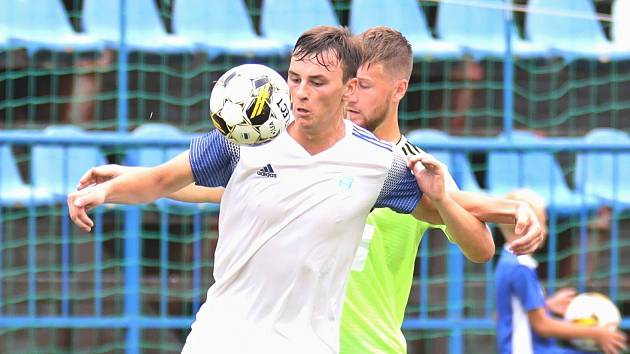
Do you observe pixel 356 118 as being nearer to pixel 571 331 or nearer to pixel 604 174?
pixel 571 331

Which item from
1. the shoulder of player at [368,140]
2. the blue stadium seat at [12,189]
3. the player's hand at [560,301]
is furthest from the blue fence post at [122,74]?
the shoulder of player at [368,140]

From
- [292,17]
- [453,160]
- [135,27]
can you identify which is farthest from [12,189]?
[453,160]

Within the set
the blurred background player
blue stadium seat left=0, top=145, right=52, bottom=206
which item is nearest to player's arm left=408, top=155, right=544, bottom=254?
the blurred background player

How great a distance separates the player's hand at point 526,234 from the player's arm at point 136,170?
118cm

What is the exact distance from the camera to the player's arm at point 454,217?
13.9 ft

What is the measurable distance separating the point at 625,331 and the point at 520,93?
1.92m

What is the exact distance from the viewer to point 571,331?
729 centimetres

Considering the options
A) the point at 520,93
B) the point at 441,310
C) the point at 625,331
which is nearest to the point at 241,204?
the point at 441,310

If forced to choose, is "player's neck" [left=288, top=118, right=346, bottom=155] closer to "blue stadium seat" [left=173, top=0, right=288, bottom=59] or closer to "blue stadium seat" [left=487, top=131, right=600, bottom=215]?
"blue stadium seat" [left=487, top=131, right=600, bottom=215]

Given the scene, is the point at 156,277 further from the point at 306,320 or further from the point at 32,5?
the point at 306,320

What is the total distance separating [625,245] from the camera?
859 cm

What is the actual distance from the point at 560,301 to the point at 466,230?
11.4ft

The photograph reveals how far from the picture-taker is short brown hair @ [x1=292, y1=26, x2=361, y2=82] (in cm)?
419

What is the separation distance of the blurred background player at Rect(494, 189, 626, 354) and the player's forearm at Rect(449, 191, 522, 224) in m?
2.60
